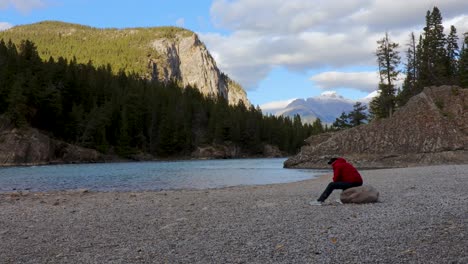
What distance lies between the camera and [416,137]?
1715 inches

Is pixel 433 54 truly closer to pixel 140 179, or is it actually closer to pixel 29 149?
pixel 140 179

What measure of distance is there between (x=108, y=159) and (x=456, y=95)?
76899 millimetres

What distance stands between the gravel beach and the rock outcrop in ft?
210

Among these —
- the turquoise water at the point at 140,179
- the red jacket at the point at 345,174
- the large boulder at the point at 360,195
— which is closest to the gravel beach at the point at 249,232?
the large boulder at the point at 360,195

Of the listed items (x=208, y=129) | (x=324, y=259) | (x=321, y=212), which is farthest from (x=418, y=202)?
(x=208, y=129)

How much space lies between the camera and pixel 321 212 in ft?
42.1

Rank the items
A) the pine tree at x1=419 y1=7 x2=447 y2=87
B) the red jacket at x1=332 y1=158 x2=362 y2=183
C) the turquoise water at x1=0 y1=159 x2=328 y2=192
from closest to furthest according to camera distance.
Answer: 1. the red jacket at x1=332 y1=158 x2=362 y2=183
2. the turquoise water at x1=0 y1=159 x2=328 y2=192
3. the pine tree at x1=419 y1=7 x2=447 y2=87

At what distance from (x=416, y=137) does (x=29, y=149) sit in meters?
66.0

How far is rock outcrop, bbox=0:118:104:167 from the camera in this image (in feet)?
238

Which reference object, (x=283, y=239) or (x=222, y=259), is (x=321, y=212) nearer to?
(x=283, y=239)

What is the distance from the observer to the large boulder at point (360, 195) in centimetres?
1458

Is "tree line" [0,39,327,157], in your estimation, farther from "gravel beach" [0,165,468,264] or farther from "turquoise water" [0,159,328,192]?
"gravel beach" [0,165,468,264]

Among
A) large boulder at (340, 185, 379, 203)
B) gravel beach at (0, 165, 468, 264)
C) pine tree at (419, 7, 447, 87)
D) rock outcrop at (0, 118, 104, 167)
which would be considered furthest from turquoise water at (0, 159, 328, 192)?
pine tree at (419, 7, 447, 87)

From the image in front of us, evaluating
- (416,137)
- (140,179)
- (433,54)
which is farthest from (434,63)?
(140,179)
